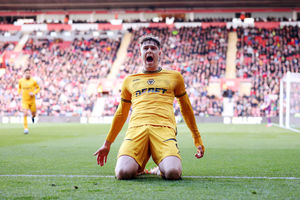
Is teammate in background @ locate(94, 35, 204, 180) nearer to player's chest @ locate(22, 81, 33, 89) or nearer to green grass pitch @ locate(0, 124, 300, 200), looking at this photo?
green grass pitch @ locate(0, 124, 300, 200)

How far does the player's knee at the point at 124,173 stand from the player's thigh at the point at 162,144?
34 cm

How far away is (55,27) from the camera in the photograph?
139 feet

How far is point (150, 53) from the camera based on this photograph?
525 cm

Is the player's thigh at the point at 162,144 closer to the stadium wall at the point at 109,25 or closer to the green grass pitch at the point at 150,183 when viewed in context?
the green grass pitch at the point at 150,183

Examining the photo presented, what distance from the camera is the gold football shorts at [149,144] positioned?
4.95 m

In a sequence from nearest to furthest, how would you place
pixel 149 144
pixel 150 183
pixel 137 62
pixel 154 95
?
pixel 150 183
pixel 149 144
pixel 154 95
pixel 137 62

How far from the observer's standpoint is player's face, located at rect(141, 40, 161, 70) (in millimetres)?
5262

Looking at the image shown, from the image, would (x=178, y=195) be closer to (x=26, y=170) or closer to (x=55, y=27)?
(x=26, y=170)

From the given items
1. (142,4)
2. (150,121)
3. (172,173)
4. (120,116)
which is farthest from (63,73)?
(172,173)

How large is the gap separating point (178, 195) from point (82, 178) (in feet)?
5.24

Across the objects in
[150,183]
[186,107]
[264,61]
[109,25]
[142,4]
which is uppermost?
[142,4]

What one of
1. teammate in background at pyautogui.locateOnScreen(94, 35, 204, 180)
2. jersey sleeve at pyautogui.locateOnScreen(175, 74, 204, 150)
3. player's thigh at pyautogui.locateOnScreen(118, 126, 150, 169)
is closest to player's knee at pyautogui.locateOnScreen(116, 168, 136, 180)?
teammate in background at pyautogui.locateOnScreen(94, 35, 204, 180)

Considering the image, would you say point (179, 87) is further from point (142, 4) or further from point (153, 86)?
point (142, 4)

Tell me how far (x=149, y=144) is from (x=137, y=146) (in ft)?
0.64
